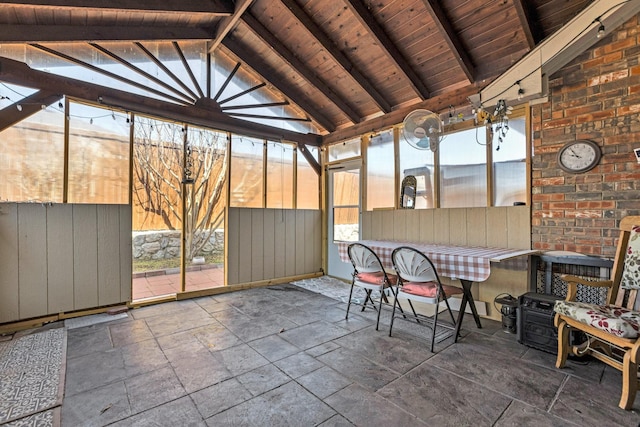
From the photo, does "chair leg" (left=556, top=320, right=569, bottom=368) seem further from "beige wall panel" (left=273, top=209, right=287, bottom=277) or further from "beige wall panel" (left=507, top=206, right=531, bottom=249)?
"beige wall panel" (left=273, top=209, right=287, bottom=277)

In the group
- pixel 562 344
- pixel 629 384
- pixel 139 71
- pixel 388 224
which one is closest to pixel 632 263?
pixel 562 344

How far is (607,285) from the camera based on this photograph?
7.77 feet

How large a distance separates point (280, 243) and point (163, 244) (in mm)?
1849

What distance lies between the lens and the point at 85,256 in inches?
141

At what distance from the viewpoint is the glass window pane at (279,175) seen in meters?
5.24

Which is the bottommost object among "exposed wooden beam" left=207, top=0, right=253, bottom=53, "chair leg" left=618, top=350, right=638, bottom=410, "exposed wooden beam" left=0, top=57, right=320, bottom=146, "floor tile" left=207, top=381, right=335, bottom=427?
"floor tile" left=207, top=381, right=335, bottom=427

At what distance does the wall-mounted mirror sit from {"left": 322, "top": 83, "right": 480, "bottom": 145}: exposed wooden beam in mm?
900

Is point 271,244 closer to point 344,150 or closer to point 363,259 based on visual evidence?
point 344,150

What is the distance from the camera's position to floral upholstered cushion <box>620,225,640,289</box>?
2291 millimetres

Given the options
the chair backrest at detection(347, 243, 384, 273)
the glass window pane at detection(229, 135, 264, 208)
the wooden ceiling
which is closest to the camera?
the wooden ceiling

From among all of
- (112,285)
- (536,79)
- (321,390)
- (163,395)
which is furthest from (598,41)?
(112,285)

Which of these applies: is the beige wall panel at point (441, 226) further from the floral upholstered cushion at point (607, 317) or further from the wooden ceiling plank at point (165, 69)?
the wooden ceiling plank at point (165, 69)

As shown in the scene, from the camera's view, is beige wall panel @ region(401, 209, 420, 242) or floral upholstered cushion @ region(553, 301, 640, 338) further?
beige wall panel @ region(401, 209, 420, 242)

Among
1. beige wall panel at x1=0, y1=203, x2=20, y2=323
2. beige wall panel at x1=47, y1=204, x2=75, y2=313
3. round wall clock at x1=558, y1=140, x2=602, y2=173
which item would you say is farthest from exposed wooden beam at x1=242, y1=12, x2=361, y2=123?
beige wall panel at x1=0, y1=203, x2=20, y2=323
